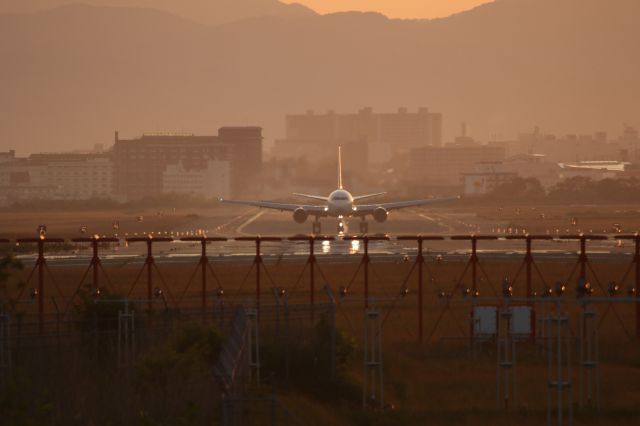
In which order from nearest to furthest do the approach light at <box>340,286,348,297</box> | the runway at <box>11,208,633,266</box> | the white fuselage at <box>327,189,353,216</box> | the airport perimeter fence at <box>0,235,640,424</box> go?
the airport perimeter fence at <box>0,235,640,424</box>, the approach light at <box>340,286,348,297</box>, the runway at <box>11,208,633,266</box>, the white fuselage at <box>327,189,353,216</box>

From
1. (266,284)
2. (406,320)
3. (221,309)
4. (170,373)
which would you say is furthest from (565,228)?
(170,373)

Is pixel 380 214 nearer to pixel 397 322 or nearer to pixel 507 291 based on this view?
pixel 507 291

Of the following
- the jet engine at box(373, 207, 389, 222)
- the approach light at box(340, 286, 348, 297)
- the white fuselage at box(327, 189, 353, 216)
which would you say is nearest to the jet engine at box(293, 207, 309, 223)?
the white fuselage at box(327, 189, 353, 216)

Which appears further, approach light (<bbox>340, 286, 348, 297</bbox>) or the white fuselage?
the white fuselage

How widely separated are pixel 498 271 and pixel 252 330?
1011 inches

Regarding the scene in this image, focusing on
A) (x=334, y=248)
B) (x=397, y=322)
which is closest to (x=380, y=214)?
(x=334, y=248)

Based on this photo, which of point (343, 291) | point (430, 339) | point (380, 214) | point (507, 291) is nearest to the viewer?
point (430, 339)

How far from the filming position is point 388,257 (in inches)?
2596

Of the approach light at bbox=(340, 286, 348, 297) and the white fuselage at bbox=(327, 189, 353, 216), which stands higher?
the white fuselage at bbox=(327, 189, 353, 216)

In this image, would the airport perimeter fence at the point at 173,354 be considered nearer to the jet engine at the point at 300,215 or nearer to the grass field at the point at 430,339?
the grass field at the point at 430,339

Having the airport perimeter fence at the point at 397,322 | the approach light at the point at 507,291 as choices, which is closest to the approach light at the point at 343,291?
the airport perimeter fence at the point at 397,322

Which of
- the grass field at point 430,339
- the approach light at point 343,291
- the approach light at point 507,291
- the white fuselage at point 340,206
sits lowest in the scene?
the grass field at point 430,339

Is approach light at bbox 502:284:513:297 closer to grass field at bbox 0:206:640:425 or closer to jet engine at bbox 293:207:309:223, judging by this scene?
grass field at bbox 0:206:640:425

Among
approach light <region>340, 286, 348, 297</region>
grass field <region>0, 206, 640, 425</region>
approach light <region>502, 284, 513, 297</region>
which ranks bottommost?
grass field <region>0, 206, 640, 425</region>
